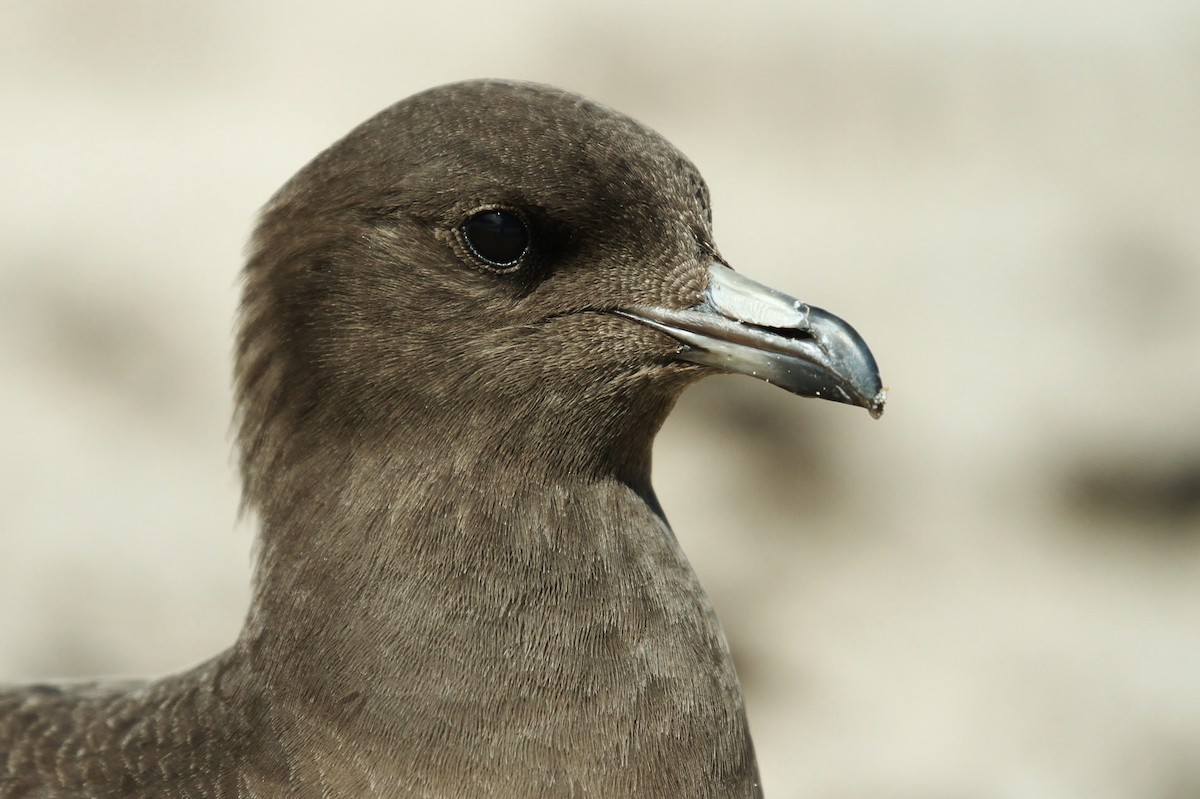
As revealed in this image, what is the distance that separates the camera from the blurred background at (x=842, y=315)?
6.61m

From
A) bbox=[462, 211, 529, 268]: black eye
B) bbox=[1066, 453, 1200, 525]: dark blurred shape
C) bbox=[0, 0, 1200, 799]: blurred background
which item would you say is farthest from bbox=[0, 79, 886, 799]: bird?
bbox=[1066, 453, 1200, 525]: dark blurred shape

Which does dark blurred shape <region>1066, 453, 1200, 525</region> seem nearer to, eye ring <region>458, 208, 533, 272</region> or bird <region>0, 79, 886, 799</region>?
bird <region>0, 79, 886, 799</region>

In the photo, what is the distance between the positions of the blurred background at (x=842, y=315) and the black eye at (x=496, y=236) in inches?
153

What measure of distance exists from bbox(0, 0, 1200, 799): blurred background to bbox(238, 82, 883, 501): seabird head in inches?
143

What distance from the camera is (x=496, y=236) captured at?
10.1 ft

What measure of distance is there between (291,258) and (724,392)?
4.12 m

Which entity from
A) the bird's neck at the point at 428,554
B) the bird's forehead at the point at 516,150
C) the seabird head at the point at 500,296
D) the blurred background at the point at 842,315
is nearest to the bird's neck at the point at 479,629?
the bird's neck at the point at 428,554

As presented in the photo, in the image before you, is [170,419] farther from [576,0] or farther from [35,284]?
[576,0]

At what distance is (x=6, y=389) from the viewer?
757 centimetres

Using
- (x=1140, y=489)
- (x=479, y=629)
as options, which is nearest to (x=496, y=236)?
(x=479, y=629)

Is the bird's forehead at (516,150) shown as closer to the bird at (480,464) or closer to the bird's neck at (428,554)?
the bird at (480,464)

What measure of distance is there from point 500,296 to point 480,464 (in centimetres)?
37

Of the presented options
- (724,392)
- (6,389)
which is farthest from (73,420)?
(724,392)

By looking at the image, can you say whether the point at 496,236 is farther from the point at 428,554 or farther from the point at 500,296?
the point at 428,554
